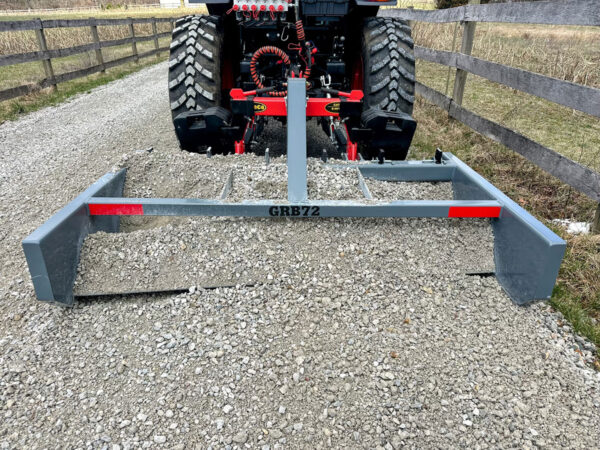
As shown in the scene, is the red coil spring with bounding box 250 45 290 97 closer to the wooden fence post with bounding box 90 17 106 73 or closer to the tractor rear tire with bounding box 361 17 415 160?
the tractor rear tire with bounding box 361 17 415 160

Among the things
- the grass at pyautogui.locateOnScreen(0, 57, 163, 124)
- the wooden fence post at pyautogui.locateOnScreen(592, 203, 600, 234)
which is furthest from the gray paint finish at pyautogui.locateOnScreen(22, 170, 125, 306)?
the grass at pyautogui.locateOnScreen(0, 57, 163, 124)

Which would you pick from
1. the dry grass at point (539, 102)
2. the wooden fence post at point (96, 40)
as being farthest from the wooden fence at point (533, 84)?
the wooden fence post at point (96, 40)

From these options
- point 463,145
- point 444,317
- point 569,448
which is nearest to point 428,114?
point 463,145

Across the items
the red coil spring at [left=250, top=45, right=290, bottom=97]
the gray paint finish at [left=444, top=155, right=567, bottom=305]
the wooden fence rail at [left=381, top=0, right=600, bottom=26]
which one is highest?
the wooden fence rail at [left=381, top=0, right=600, bottom=26]

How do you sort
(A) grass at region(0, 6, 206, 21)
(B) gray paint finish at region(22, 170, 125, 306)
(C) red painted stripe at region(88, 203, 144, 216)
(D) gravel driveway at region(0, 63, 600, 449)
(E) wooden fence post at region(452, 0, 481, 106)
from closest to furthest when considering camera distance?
1. (D) gravel driveway at region(0, 63, 600, 449)
2. (B) gray paint finish at region(22, 170, 125, 306)
3. (C) red painted stripe at region(88, 203, 144, 216)
4. (E) wooden fence post at region(452, 0, 481, 106)
5. (A) grass at region(0, 6, 206, 21)

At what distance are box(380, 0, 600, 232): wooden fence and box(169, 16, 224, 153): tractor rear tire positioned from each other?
2.60 m

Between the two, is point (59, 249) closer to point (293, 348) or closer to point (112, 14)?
point (293, 348)

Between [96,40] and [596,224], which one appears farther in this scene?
[96,40]

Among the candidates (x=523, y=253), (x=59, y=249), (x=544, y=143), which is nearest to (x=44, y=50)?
(x=59, y=249)

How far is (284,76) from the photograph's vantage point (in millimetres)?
3779

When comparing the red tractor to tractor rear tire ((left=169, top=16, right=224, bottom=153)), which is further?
tractor rear tire ((left=169, top=16, right=224, bottom=153))

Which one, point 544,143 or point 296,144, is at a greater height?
point 296,144

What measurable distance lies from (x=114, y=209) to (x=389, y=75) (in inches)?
94.1

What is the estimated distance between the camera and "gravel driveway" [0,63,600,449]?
63.4 inches
